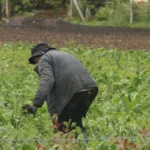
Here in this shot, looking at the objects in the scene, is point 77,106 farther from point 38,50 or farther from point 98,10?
point 98,10

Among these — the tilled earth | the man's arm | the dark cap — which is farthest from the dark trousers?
the tilled earth

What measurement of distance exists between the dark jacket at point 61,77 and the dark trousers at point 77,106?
2.2 inches

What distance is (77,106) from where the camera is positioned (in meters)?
7.45

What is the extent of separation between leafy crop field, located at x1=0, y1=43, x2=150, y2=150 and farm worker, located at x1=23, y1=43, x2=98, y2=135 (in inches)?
11.3

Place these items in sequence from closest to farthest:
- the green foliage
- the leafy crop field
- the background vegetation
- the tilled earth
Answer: the leafy crop field < the tilled earth < the background vegetation < the green foliage

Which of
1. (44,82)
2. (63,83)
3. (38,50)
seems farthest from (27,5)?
(44,82)

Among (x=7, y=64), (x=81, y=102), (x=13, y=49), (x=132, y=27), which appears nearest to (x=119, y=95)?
(x=81, y=102)

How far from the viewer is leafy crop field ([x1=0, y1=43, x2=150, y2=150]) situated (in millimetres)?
5855

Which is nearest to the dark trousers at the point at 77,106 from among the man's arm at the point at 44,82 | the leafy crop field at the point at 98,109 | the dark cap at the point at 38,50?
the leafy crop field at the point at 98,109

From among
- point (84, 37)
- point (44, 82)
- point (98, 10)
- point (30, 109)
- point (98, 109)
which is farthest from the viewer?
point (98, 10)

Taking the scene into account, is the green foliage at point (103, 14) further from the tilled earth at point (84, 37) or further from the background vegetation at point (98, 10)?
the tilled earth at point (84, 37)

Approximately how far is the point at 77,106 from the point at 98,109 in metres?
2.02

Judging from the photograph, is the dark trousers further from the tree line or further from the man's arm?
the tree line

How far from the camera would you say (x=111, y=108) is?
9617 mm
